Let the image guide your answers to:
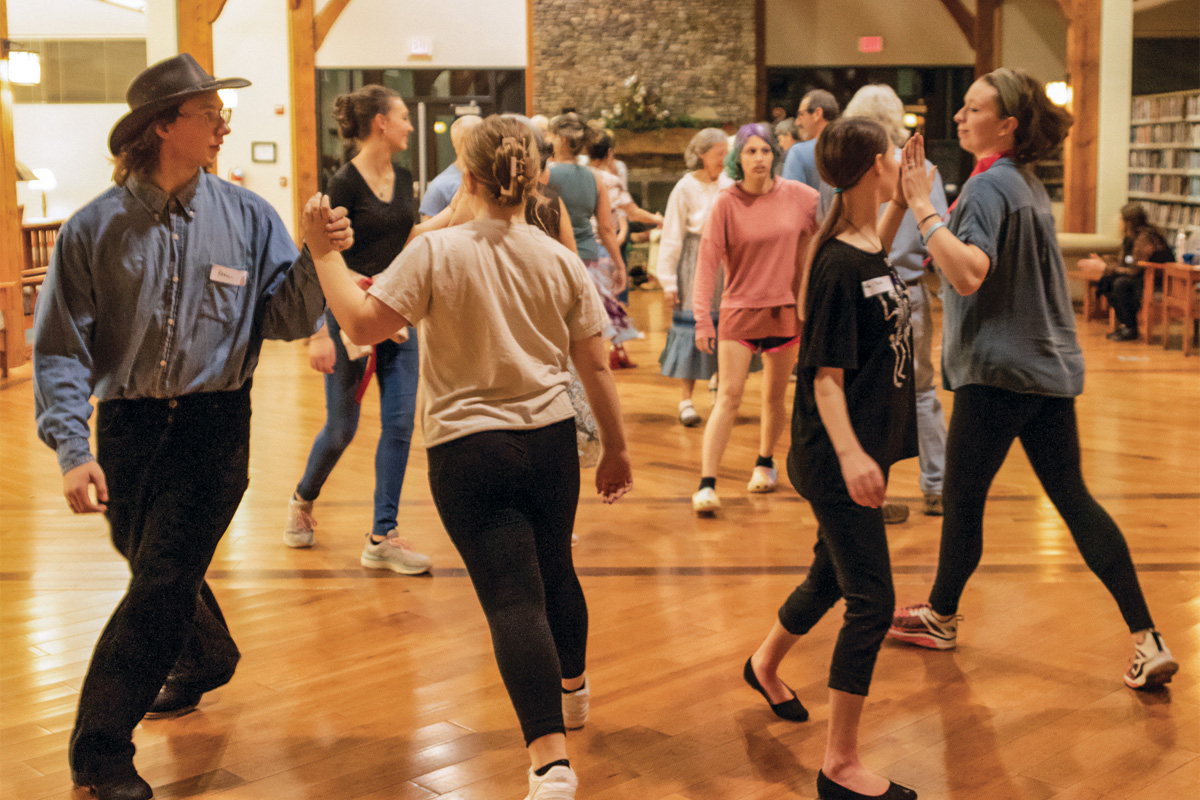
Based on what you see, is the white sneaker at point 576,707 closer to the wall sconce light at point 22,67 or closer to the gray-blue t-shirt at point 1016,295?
the gray-blue t-shirt at point 1016,295

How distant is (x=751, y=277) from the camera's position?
427cm

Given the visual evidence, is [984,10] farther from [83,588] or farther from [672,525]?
[83,588]

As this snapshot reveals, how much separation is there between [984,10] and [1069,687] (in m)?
14.9

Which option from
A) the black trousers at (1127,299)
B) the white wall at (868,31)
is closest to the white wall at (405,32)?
the white wall at (868,31)

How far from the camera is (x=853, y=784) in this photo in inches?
85.1

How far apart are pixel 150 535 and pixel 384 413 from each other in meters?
1.46

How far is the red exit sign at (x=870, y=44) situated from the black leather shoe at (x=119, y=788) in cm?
1540

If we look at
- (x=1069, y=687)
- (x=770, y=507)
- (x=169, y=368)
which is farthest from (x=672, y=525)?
(x=169, y=368)

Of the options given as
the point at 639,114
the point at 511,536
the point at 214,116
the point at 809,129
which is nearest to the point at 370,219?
the point at 214,116

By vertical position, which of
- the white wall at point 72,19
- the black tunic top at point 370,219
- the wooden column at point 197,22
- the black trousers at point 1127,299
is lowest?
the black trousers at point 1127,299

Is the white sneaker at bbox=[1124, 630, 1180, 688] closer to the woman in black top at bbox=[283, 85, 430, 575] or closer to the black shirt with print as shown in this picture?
the black shirt with print

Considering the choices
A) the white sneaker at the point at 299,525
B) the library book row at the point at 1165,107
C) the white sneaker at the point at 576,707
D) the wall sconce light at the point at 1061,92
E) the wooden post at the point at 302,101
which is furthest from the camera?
the wooden post at the point at 302,101

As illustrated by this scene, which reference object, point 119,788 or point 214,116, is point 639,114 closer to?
point 214,116

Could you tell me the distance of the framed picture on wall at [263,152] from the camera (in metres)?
13.6
